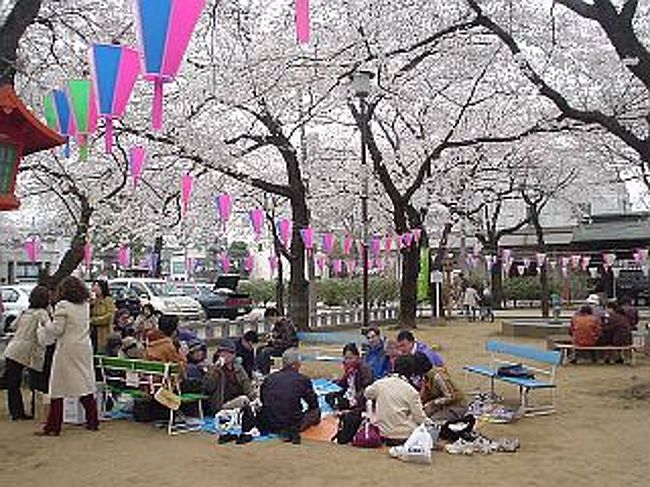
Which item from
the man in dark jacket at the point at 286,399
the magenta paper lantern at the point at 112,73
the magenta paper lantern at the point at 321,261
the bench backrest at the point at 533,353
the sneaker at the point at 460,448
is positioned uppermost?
the magenta paper lantern at the point at 112,73

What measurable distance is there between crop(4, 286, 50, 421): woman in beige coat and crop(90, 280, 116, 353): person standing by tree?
1.25 metres

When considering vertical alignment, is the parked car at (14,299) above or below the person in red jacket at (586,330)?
above

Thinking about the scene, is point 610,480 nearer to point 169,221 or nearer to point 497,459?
point 497,459

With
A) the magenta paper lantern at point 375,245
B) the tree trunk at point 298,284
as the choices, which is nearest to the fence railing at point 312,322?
the tree trunk at point 298,284

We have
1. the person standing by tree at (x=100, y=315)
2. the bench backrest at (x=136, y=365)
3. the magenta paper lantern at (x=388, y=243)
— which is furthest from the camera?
the magenta paper lantern at (x=388, y=243)

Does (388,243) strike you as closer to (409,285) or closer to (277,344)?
(409,285)

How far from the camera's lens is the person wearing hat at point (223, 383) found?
28.7ft

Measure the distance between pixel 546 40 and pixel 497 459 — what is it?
29.0 feet

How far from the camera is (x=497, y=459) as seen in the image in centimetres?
695

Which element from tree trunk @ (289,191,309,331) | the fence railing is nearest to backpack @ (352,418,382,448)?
the fence railing

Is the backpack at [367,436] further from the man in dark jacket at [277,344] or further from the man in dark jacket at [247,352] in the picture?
the man in dark jacket at [277,344]

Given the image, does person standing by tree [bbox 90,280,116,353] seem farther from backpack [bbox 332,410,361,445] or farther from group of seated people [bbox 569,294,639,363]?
group of seated people [bbox 569,294,639,363]

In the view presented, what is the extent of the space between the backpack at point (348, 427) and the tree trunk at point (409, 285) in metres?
13.2

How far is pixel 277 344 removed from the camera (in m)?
11.8
